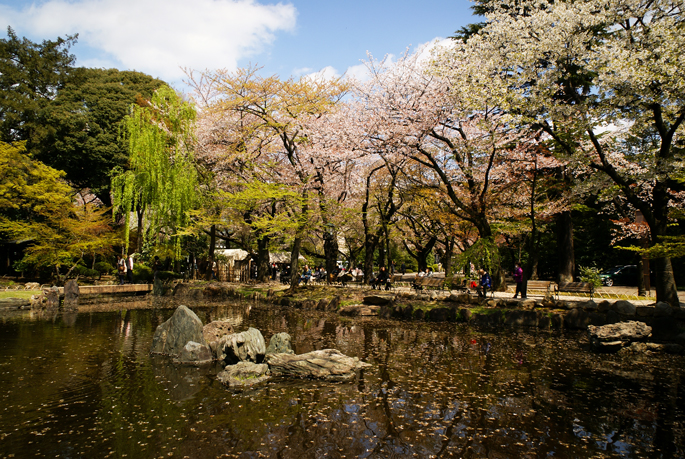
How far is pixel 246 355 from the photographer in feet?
25.4

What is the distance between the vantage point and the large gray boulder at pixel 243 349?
7754 millimetres

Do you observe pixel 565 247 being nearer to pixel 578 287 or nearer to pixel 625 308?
pixel 578 287

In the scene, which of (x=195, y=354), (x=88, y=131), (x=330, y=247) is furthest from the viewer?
(x=88, y=131)

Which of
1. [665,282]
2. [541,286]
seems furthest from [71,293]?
[665,282]

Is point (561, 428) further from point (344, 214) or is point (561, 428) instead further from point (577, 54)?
point (344, 214)

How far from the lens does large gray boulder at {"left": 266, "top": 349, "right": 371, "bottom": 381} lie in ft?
23.0

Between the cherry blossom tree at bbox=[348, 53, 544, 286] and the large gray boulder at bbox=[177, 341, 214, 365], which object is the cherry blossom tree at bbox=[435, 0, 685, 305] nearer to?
the cherry blossom tree at bbox=[348, 53, 544, 286]

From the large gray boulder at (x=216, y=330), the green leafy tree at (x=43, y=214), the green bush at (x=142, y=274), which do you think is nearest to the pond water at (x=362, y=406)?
the large gray boulder at (x=216, y=330)

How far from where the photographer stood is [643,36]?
11266mm

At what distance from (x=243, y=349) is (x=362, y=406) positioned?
305cm

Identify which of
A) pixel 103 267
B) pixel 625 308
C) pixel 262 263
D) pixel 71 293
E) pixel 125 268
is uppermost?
pixel 262 263

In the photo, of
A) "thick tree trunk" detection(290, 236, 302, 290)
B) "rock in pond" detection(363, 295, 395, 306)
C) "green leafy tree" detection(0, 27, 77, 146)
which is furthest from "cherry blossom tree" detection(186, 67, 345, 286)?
"green leafy tree" detection(0, 27, 77, 146)

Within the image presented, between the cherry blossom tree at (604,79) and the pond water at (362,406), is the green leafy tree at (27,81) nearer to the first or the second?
the pond water at (362,406)

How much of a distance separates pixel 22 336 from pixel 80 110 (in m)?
21.3
